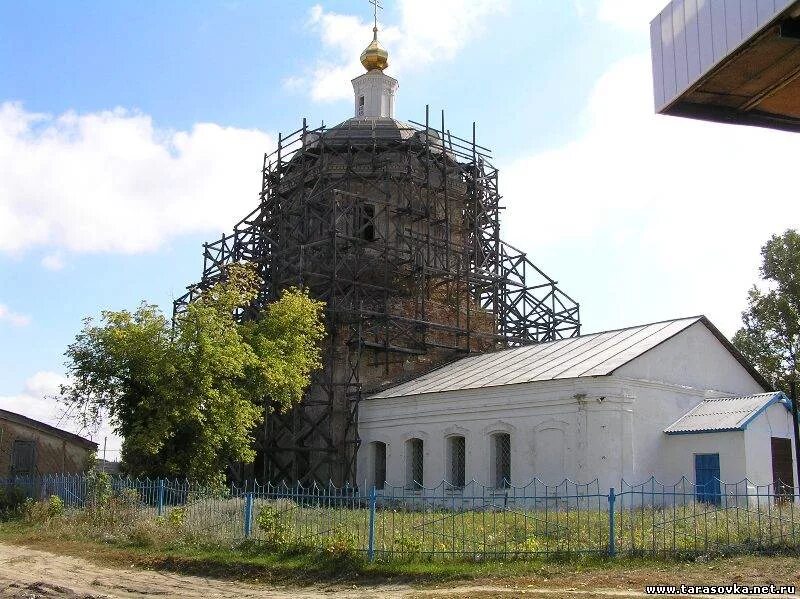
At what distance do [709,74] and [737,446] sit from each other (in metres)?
13.3

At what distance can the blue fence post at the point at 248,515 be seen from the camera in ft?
52.9

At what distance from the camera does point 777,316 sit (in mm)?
33312

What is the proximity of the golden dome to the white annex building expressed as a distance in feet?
53.8

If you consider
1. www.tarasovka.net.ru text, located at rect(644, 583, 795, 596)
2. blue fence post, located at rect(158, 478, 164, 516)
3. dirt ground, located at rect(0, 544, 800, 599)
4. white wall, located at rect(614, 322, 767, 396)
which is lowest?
dirt ground, located at rect(0, 544, 800, 599)

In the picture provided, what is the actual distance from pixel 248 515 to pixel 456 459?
9.67 m

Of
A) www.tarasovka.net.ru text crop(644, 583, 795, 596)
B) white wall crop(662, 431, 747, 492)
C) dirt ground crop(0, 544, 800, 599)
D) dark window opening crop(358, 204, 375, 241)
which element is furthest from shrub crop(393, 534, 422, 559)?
dark window opening crop(358, 204, 375, 241)

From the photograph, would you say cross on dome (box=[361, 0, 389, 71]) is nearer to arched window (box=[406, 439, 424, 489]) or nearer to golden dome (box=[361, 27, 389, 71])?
golden dome (box=[361, 27, 389, 71])

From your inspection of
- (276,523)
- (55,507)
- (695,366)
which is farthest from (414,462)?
(276,523)

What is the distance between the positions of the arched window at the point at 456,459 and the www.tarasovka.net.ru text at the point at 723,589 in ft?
44.0

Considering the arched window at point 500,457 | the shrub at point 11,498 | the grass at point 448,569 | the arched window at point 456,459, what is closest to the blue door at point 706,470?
the arched window at point 500,457

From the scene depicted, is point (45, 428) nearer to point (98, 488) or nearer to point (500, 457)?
point (98, 488)

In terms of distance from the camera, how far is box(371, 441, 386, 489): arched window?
89.7ft

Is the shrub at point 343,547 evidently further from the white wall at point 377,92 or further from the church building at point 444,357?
the white wall at point 377,92

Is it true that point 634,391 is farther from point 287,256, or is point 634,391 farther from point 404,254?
point 287,256
